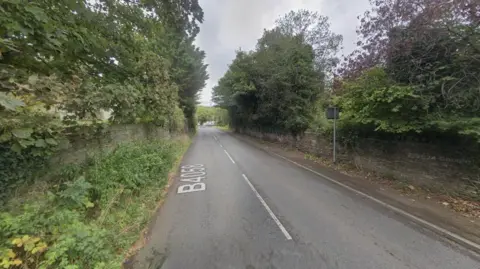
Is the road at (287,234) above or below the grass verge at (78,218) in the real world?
below

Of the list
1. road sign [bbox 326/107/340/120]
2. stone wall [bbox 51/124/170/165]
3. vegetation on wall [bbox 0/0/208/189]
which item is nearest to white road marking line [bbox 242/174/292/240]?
vegetation on wall [bbox 0/0/208/189]

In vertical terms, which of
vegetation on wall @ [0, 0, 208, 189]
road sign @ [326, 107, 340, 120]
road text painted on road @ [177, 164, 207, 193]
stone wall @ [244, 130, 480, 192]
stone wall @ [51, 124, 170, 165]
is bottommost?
road text painted on road @ [177, 164, 207, 193]

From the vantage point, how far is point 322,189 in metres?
6.72

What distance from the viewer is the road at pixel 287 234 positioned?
333cm

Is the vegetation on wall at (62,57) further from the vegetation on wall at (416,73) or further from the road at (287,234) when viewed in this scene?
the vegetation on wall at (416,73)

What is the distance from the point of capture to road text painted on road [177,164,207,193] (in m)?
7.07

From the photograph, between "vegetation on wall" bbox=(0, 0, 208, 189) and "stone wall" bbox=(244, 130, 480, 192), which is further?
"stone wall" bbox=(244, 130, 480, 192)

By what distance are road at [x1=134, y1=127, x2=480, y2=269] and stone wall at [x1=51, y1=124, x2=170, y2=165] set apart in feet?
7.20

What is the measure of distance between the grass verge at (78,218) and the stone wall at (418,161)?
7.54m

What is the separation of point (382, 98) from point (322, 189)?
3169 mm

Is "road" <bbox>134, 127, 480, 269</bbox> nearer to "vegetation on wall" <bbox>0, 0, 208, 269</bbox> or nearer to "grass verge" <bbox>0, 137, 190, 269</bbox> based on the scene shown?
"grass verge" <bbox>0, 137, 190, 269</bbox>

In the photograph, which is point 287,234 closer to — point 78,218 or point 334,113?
point 78,218

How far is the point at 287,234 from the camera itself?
411 centimetres

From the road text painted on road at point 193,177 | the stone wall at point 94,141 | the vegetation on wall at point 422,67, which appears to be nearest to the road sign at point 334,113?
the vegetation on wall at point 422,67
